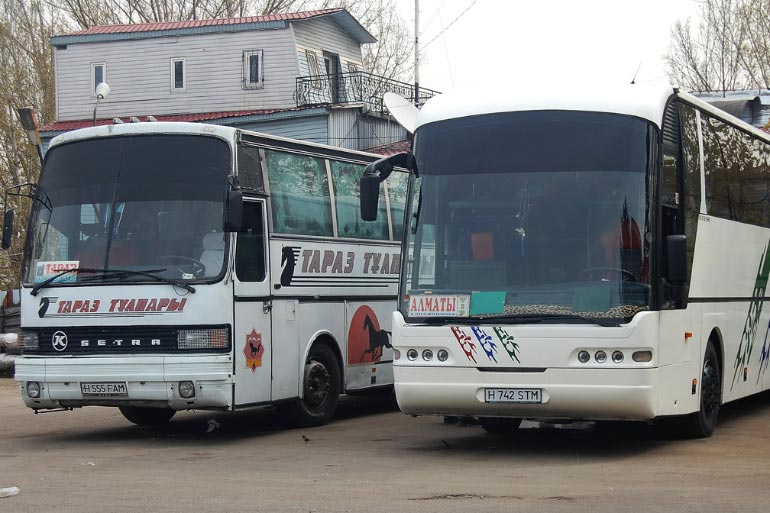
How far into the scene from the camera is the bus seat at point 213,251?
13.1m

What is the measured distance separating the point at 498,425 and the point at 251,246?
10.7ft

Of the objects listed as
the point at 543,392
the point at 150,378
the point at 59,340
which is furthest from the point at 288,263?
the point at 543,392

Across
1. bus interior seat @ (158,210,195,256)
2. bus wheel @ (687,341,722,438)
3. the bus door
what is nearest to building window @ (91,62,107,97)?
the bus door

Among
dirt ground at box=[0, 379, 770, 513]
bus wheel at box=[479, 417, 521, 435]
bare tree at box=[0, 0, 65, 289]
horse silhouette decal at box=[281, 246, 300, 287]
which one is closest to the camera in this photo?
dirt ground at box=[0, 379, 770, 513]

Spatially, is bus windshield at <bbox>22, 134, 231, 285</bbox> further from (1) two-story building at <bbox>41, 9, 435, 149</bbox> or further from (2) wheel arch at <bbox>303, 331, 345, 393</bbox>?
(1) two-story building at <bbox>41, 9, 435, 149</bbox>

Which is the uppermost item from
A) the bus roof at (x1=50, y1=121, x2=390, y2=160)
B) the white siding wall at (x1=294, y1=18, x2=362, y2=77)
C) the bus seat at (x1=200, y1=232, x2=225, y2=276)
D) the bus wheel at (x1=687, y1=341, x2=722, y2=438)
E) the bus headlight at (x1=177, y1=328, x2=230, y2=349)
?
the white siding wall at (x1=294, y1=18, x2=362, y2=77)

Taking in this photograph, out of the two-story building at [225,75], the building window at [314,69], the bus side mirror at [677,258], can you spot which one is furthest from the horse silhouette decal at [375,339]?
the building window at [314,69]

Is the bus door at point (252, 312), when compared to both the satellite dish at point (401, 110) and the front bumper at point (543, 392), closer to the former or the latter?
the satellite dish at point (401, 110)

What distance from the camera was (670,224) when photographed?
466 inches

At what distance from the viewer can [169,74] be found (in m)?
44.3

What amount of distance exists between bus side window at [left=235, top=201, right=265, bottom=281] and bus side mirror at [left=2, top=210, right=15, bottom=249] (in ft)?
7.93

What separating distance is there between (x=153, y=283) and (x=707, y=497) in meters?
6.10

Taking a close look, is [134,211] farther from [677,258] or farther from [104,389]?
[677,258]

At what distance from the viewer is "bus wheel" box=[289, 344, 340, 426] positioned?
48.3 feet
